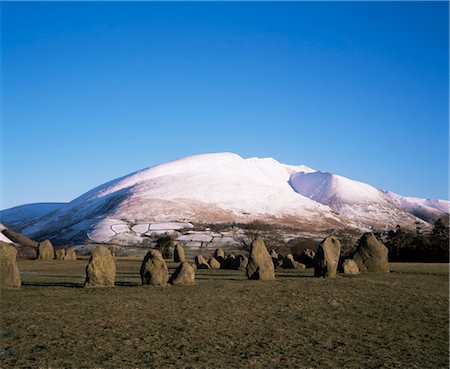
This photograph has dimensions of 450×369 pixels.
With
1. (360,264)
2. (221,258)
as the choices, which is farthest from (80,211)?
(360,264)

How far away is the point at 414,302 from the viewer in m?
17.5

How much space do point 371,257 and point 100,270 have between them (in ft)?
56.1

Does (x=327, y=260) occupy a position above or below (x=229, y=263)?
above

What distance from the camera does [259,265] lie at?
26578 millimetres

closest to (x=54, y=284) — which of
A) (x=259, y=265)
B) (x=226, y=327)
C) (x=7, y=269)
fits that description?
(x=7, y=269)

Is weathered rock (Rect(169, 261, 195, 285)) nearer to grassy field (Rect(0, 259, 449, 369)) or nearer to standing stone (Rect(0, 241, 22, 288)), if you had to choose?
grassy field (Rect(0, 259, 449, 369))

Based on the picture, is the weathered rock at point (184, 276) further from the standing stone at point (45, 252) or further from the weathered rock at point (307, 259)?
the standing stone at point (45, 252)

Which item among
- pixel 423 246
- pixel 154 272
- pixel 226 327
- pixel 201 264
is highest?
pixel 154 272

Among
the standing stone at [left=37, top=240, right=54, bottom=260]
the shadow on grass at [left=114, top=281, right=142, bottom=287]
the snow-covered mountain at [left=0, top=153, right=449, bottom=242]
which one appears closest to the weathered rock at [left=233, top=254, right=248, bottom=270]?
the shadow on grass at [left=114, top=281, right=142, bottom=287]

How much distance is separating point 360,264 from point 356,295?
1189 centimetres

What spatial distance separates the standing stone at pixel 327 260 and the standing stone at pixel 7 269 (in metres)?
15.6

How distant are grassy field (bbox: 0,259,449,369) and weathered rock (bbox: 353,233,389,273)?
8.86m

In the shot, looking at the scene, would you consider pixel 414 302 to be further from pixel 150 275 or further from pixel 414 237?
pixel 414 237

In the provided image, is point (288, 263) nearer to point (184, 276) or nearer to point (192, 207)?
point (184, 276)
